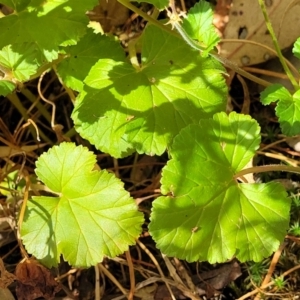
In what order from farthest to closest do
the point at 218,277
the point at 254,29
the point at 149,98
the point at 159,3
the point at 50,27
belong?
the point at 254,29, the point at 218,277, the point at 149,98, the point at 50,27, the point at 159,3

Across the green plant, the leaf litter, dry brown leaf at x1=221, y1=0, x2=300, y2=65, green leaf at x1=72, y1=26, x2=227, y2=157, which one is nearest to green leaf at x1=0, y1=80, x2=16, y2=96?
the green plant

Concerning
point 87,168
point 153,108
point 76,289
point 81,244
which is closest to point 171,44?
point 153,108

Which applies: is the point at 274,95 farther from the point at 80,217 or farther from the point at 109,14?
the point at 109,14

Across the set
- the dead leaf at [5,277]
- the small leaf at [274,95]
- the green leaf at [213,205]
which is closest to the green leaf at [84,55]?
the green leaf at [213,205]

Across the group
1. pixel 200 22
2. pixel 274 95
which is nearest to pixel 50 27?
pixel 200 22

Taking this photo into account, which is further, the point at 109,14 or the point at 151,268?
the point at 109,14

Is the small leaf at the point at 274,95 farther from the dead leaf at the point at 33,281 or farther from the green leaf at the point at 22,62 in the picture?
the dead leaf at the point at 33,281

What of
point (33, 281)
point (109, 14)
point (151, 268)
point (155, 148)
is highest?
point (109, 14)
